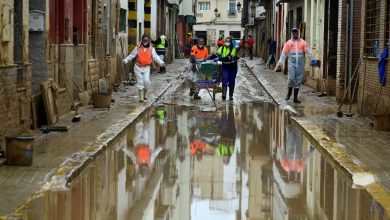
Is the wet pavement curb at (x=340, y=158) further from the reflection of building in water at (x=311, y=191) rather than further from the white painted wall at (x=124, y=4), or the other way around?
the white painted wall at (x=124, y=4)

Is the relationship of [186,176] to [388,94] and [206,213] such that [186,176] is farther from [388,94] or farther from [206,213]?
[388,94]

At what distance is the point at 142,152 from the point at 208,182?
2.73 metres

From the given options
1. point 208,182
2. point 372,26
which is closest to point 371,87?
point 372,26

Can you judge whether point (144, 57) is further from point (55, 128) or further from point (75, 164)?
point (75, 164)

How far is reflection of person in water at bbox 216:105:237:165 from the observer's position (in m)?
12.7

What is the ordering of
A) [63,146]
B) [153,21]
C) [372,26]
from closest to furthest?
[63,146] < [372,26] < [153,21]

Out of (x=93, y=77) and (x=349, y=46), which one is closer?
(x=349, y=46)

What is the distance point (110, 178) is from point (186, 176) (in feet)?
3.16

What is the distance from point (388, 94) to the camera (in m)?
15.8

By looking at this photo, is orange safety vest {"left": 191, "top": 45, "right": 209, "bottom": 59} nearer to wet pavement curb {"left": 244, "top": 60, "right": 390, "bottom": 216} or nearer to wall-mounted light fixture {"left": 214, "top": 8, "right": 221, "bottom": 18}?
wet pavement curb {"left": 244, "top": 60, "right": 390, "bottom": 216}

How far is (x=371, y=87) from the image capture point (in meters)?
17.3

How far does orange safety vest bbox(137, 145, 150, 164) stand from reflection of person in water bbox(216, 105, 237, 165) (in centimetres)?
109

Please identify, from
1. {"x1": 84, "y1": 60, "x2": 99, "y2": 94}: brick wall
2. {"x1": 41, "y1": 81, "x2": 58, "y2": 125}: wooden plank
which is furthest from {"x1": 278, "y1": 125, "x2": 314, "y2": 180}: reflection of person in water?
{"x1": 84, "y1": 60, "x2": 99, "y2": 94}: brick wall

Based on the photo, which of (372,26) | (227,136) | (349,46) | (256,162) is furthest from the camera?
(349,46)
